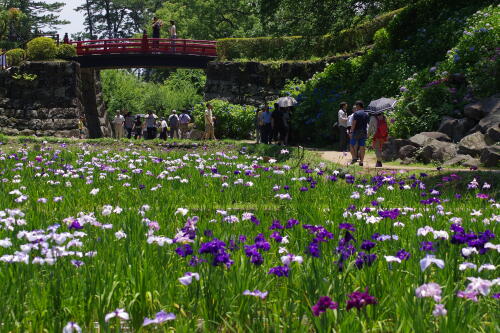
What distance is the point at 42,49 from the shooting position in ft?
102

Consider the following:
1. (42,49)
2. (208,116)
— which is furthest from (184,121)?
(42,49)

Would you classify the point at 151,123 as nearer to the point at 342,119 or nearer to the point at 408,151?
the point at 342,119

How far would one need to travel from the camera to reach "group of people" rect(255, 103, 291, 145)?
738 inches

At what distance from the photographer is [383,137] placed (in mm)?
12570

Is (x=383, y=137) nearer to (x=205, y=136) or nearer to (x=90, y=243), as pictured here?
(x=90, y=243)

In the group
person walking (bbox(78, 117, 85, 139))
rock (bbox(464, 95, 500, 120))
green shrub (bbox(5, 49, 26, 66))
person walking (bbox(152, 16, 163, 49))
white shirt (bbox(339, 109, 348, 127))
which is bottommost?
person walking (bbox(78, 117, 85, 139))

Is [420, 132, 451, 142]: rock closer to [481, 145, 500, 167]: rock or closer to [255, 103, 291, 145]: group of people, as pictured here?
[481, 145, 500, 167]: rock

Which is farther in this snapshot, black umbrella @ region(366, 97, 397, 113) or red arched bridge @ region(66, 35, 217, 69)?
red arched bridge @ region(66, 35, 217, 69)

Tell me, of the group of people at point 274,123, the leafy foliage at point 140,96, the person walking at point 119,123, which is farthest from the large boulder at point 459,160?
the leafy foliage at point 140,96

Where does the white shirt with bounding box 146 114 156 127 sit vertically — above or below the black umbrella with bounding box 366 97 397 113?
below

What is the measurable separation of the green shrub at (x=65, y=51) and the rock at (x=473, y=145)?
26.0 m

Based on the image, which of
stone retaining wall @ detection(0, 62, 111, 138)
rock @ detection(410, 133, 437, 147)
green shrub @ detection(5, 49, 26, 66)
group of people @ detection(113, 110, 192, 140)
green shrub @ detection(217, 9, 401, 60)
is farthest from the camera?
green shrub @ detection(5, 49, 26, 66)

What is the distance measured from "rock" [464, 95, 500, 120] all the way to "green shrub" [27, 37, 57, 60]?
83.5 feet

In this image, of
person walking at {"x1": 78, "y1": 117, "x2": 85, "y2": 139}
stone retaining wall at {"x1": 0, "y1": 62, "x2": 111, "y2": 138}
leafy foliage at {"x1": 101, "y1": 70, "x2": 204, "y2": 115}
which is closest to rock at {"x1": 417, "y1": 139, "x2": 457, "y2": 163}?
person walking at {"x1": 78, "y1": 117, "x2": 85, "y2": 139}
